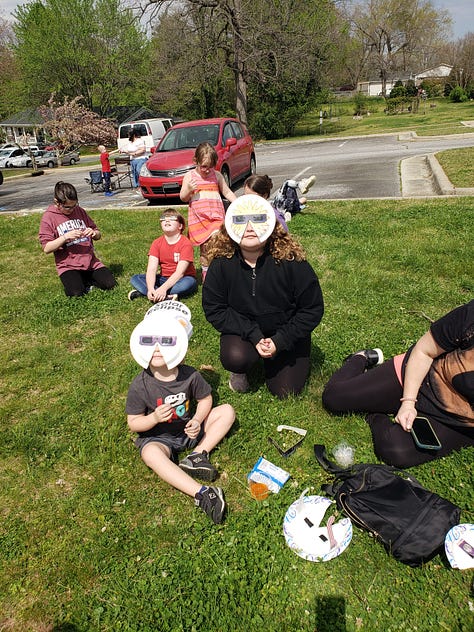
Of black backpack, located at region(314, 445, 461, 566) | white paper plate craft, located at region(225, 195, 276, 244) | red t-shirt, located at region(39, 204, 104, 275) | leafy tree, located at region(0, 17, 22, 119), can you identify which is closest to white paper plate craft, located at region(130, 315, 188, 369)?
white paper plate craft, located at region(225, 195, 276, 244)

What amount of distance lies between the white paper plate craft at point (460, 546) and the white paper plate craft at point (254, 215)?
6.91ft

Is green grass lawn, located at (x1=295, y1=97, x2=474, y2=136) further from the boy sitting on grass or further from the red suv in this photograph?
the boy sitting on grass

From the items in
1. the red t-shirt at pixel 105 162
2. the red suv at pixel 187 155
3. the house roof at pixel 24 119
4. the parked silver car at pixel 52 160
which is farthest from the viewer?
the house roof at pixel 24 119

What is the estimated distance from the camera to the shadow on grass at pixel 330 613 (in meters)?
2.09

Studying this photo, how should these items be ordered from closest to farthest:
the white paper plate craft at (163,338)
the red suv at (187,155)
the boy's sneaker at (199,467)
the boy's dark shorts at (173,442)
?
the white paper plate craft at (163,338)
the boy's sneaker at (199,467)
the boy's dark shorts at (173,442)
the red suv at (187,155)

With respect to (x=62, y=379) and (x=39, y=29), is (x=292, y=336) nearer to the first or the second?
(x=62, y=379)

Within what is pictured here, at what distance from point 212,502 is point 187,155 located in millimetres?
9376

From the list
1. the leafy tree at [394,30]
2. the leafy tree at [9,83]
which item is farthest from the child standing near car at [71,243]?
the leafy tree at [394,30]

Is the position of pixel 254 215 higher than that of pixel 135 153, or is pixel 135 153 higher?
pixel 135 153

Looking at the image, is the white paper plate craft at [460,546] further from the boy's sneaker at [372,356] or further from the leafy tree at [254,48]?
the leafy tree at [254,48]

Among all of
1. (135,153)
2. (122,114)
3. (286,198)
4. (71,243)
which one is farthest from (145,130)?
(122,114)

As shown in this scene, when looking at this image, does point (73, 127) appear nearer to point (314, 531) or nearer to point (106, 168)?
point (106, 168)

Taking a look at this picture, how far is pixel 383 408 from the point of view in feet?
10.6

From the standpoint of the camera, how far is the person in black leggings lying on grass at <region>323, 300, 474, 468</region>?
2.65m
